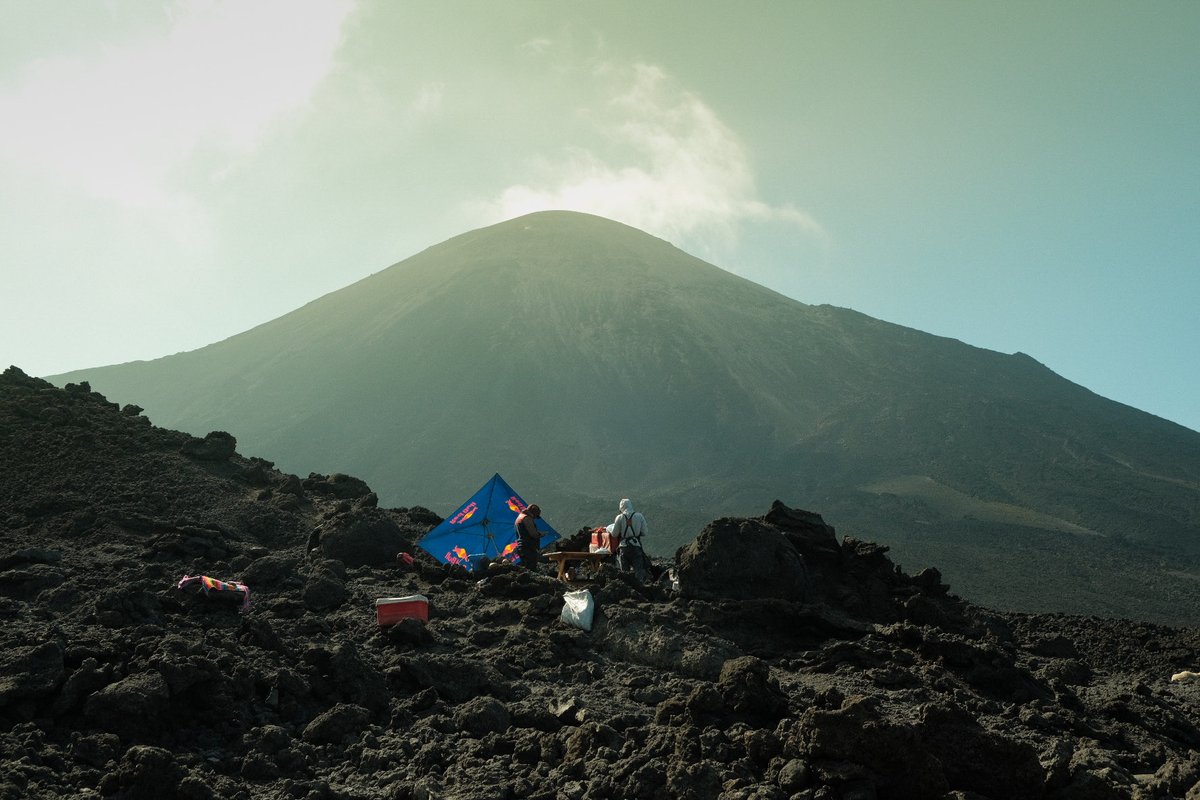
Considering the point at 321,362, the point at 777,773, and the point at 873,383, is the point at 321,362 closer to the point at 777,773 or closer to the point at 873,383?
the point at 873,383

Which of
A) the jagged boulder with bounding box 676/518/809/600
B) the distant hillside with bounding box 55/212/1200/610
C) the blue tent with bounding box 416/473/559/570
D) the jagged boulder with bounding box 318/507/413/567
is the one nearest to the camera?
the jagged boulder with bounding box 676/518/809/600

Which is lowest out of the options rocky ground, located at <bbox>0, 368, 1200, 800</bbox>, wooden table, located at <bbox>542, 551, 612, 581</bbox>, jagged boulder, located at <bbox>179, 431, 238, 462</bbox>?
rocky ground, located at <bbox>0, 368, 1200, 800</bbox>

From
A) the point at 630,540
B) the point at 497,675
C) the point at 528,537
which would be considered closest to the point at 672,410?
the point at 528,537

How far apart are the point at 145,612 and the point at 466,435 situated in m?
54.8

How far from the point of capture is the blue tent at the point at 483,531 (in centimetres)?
1205

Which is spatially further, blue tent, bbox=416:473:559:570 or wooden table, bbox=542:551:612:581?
blue tent, bbox=416:473:559:570

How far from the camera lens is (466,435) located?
62.8 meters

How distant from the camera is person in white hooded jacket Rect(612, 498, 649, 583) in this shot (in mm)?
10887

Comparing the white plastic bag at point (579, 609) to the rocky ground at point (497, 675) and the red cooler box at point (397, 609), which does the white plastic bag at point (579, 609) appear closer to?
the rocky ground at point (497, 675)

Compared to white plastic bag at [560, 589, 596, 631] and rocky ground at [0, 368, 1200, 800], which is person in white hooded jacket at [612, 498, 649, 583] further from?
white plastic bag at [560, 589, 596, 631]

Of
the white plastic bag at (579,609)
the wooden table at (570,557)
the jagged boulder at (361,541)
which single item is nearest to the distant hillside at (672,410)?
the wooden table at (570,557)

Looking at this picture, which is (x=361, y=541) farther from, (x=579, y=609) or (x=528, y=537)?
(x=579, y=609)

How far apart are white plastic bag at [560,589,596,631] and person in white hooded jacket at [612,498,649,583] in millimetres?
1609

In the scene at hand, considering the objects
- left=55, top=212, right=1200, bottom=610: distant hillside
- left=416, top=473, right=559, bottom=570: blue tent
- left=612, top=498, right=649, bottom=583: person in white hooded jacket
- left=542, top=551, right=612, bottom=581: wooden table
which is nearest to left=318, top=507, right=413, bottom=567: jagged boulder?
left=416, top=473, right=559, bottom=570: blue tent
